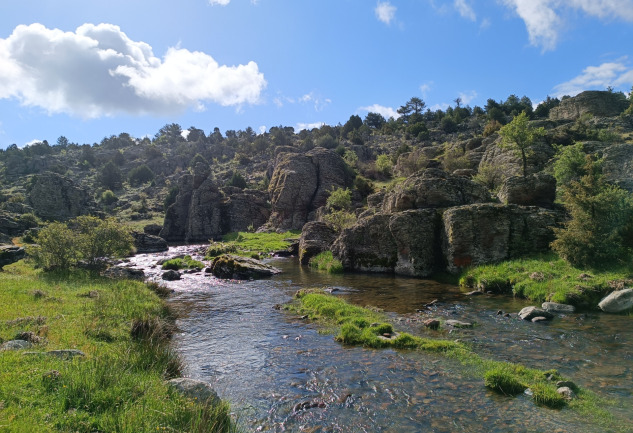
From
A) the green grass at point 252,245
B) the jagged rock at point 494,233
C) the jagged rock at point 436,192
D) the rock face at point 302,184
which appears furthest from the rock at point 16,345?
the rock face at point 302,184

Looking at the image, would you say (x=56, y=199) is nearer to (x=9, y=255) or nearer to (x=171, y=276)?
(x=9, y=255)

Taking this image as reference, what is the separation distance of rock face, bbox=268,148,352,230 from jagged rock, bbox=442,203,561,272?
60466mm

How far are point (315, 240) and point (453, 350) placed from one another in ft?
→ 124

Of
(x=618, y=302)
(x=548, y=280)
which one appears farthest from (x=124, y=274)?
(x=618, y=302)

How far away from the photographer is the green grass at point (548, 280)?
20.9m

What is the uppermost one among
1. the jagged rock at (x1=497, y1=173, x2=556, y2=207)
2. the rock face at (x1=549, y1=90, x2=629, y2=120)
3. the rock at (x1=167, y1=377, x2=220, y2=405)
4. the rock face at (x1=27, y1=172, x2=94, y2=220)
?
the rock face at (x1=549, y1=90, x2=629, y2=120)

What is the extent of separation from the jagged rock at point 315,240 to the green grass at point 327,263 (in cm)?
195

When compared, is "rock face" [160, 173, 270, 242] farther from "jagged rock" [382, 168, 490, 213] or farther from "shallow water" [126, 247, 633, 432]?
"shallow water" [126, 247, 633, 432]

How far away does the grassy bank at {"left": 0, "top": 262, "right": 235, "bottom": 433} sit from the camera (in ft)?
23.5

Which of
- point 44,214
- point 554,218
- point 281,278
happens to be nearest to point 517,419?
point 554,218

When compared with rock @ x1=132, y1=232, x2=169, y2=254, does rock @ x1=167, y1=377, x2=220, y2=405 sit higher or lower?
higher

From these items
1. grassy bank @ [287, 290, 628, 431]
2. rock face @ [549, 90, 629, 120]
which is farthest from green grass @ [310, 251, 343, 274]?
rock face @ [549, 90, 629, 120]

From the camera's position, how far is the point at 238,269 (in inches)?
1567

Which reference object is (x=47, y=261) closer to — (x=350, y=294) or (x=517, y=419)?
(x=350, y=294)
